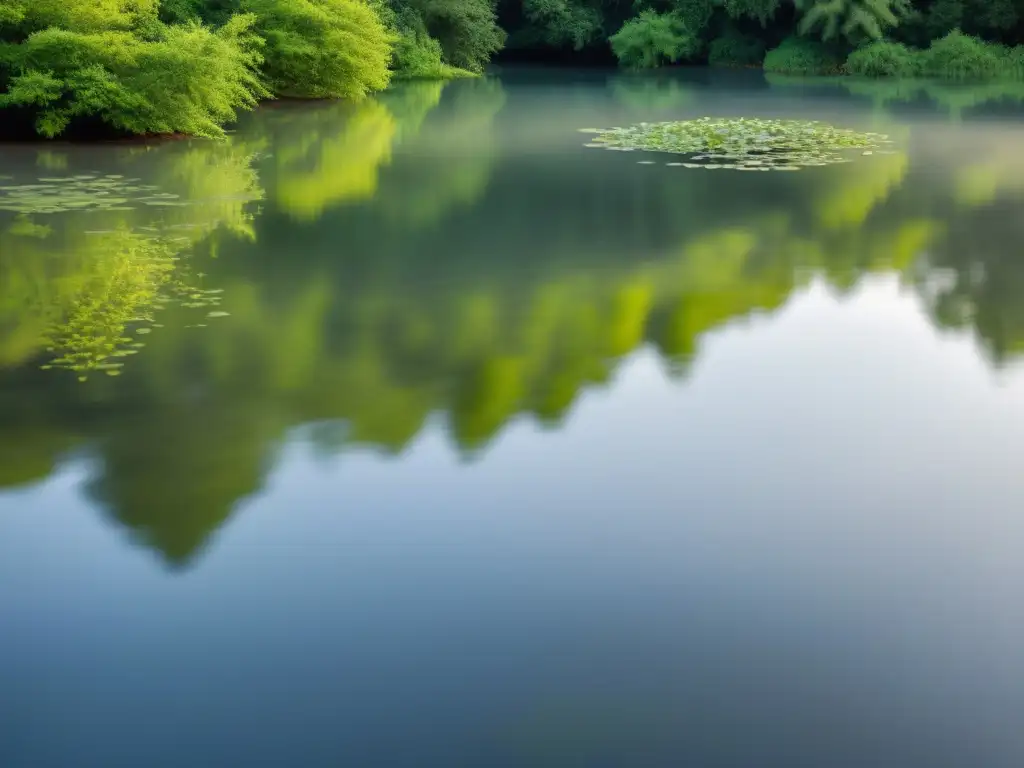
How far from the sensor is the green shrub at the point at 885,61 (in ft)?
108

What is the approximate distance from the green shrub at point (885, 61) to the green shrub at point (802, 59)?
1.31m

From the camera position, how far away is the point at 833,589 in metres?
4.18

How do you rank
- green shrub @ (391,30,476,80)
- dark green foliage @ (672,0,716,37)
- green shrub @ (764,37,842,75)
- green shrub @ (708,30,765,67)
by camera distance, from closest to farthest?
green shrub @ (391,30,476,80), green shrub @ (764,37,842,75), dark green foliage @ (672,0,716,37), green shrub @ (708,30,765,67)

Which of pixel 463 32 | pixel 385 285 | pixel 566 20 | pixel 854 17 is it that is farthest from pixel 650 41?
pixel 385 285

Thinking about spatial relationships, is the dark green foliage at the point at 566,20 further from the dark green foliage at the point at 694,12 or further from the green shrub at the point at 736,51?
the green shrub at the point at 736,51

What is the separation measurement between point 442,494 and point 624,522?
741 millimetres

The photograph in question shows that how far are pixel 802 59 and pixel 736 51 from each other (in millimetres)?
4272

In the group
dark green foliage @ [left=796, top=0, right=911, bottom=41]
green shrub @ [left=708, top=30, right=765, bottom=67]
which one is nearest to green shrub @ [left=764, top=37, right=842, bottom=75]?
dark green foliage @ [left=796, top=0, right=911, bottom=41]

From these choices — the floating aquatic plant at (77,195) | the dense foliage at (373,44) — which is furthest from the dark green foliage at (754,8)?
the floating aquatic plant at (77,195)

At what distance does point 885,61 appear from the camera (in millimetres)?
33250

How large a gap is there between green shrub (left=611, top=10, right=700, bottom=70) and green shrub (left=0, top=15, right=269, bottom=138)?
2452 centimetres

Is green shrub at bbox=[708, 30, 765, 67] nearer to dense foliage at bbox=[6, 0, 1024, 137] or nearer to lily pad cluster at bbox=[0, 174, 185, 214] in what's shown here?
dense foliage at bbox=[6, 0, 1024, 137]

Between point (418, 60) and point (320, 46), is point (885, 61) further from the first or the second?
point (320, 46)

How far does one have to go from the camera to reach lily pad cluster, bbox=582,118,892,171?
14.8 m
